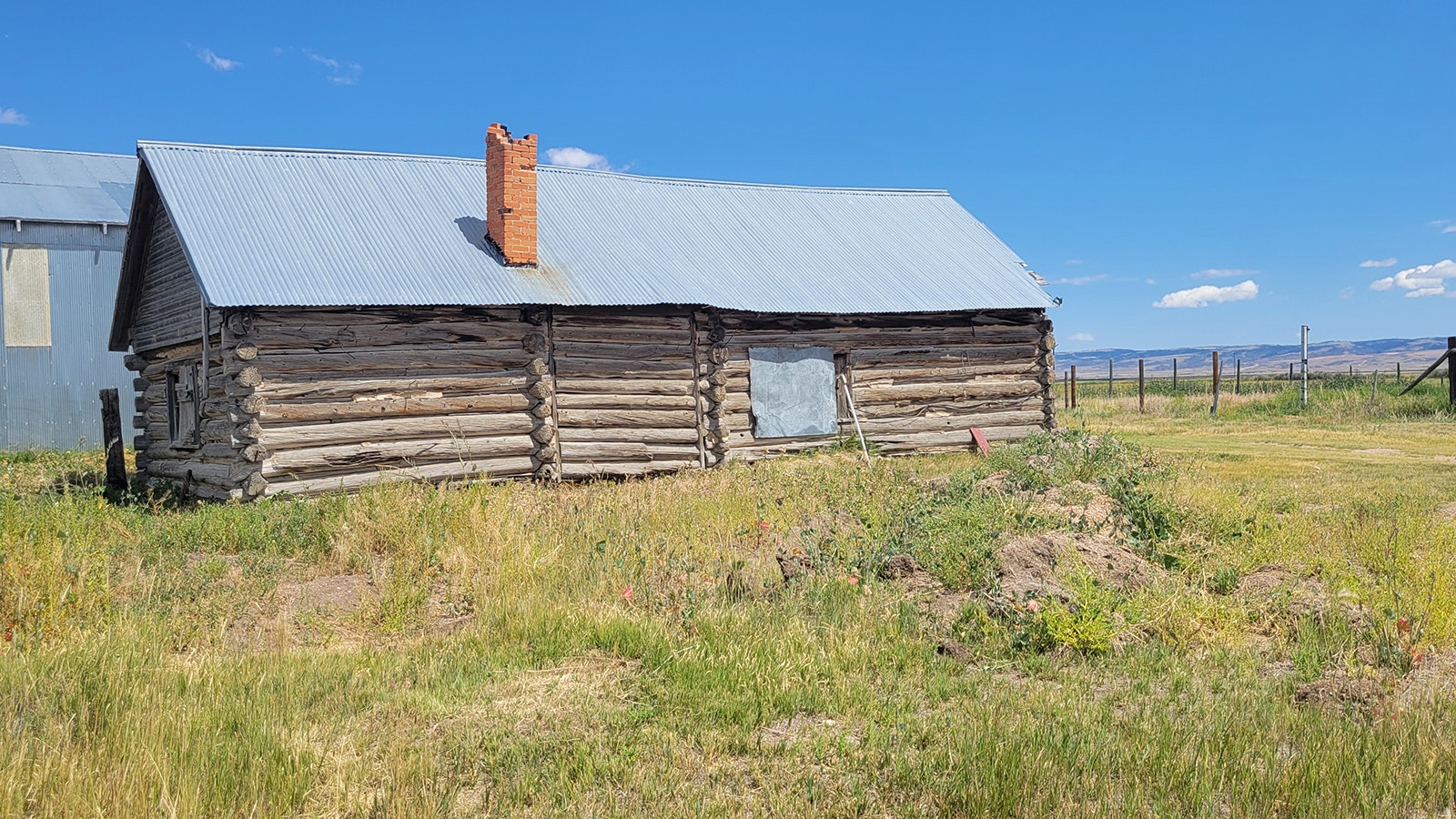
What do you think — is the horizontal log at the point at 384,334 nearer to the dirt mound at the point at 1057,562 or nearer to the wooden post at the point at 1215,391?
the dirt mound at the point at 1057,562

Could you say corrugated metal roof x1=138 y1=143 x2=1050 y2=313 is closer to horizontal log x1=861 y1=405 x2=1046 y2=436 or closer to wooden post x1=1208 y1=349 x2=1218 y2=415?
horizontal log x1=861 y1=405 x2=1046 y2=436

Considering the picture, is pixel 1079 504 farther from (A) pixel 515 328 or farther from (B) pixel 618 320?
(A) pixel 515 328

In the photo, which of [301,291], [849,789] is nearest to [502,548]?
[849,789]

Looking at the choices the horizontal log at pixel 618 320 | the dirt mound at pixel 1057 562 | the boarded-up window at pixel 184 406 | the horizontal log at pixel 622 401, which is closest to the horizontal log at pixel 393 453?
the horizontal log at pixel 622 401

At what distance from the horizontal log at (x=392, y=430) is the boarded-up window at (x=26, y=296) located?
12.7 meters

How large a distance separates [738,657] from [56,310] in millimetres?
23407

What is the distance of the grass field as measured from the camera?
4.70m

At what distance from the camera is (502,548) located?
9102 mm

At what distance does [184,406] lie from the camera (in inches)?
684

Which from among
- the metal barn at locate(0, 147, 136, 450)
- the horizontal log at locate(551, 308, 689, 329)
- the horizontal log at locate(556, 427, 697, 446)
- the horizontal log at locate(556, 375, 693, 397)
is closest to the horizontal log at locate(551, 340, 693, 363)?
the horizontal log at locate(551, 308, 689, 329)

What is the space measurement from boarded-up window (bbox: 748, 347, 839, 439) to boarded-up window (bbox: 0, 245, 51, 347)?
16367mm

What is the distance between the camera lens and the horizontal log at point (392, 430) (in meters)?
15.0

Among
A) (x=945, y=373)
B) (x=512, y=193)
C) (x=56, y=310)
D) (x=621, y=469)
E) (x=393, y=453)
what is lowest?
(x=621, y=469)

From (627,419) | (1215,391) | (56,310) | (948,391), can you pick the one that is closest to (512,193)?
(627,419)
